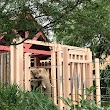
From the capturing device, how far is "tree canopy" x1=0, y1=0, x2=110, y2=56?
2.96m

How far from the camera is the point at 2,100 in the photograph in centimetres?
374

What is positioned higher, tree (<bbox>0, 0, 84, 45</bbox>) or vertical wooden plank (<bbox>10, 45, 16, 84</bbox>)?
tree (<bbox>0, 0, 84, 45</bbox>)

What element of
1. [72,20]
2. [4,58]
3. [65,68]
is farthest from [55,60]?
[72,20]

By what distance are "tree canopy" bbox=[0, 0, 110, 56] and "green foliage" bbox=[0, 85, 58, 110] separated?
69cm

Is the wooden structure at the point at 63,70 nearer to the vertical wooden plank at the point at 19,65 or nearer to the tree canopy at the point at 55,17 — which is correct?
the vertical wooden plank at the point at 19,65

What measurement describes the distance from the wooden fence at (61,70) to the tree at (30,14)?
2.29 meters

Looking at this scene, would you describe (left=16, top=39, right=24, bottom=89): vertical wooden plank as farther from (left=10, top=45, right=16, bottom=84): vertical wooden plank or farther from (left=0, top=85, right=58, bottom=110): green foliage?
(left=0, top=85, right=58, bottom=110): green foliage

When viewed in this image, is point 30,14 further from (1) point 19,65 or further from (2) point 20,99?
(1) point 19,65

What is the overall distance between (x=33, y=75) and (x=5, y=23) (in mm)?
4060

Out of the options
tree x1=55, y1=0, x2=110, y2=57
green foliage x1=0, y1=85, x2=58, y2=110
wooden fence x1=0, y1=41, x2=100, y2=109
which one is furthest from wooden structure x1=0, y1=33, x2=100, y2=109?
tree x1=55, y1=0, x2=110, y2=57

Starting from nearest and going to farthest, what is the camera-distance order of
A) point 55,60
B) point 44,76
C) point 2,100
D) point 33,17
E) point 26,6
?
point 26,6, point 33,17, point 2,100, point 55,60, point 44,76

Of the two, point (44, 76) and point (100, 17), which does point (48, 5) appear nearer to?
point (100, 17)

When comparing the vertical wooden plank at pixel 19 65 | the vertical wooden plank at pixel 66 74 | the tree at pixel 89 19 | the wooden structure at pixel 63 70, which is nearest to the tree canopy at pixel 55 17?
the tree at pixel 89 19

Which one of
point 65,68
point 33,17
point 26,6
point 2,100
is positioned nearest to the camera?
point 26,6
